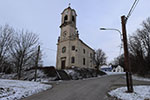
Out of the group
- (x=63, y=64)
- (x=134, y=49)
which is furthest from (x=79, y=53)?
(x=134, y=49)

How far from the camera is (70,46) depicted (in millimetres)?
29625

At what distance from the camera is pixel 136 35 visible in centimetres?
2325

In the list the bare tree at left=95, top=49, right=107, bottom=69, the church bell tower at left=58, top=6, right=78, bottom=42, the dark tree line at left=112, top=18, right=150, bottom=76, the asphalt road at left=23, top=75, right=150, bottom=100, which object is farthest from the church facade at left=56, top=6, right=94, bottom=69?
the asphalt road at left=23, top=75, right=150, bottom=100

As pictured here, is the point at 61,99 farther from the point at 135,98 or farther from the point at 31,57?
the point at 31,57

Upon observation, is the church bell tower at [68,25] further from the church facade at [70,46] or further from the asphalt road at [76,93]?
the asphalt road at [76,93]

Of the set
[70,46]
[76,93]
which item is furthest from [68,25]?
[76,93]

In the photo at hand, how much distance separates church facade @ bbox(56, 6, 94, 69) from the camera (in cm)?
2867

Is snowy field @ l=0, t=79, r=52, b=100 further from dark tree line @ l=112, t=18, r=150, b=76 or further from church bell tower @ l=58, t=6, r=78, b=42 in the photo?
church bell tower @ l=58, t=6, r=78, b=42

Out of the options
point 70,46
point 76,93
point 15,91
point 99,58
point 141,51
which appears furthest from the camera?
point 99,58

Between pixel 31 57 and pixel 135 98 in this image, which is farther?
pixel 31 57

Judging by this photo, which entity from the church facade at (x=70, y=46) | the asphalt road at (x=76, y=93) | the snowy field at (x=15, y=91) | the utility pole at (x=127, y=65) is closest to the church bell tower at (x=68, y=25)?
the church facade at (x=70, y=46)

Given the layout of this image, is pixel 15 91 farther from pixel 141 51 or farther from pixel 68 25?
pixel 68 25

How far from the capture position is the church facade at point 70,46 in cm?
2867

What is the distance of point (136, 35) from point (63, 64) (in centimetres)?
1895
